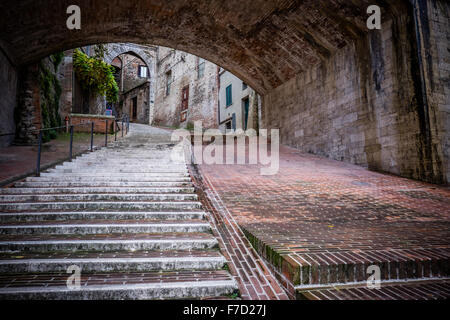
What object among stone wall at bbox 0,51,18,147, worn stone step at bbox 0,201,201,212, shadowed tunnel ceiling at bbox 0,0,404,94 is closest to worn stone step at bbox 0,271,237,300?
worn stone step at bbox 0,201,201,212

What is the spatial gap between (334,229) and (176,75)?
2446 centimetres

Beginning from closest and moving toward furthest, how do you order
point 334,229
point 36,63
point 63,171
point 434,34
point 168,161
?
1. point 334,229
2. point 63,171
3. point 434,34
4. point 168,161
5. point 36,63

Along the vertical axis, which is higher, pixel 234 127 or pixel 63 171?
pixel 234 127

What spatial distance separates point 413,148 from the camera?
6.82m

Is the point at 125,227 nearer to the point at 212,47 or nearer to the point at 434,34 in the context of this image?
the point at 434,34

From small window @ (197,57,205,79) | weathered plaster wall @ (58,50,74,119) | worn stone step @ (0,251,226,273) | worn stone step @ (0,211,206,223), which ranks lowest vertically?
worn stone step @ (0,251,226,273)

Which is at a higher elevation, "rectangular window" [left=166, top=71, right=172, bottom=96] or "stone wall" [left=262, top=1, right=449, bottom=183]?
"rectangular window" [left=166, top=71, right=172, bottom=96]

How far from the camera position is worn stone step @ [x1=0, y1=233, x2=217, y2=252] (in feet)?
9.81

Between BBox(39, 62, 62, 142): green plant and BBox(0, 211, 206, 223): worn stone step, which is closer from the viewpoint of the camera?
BBox(0, 211, 206, 223): worn stone step

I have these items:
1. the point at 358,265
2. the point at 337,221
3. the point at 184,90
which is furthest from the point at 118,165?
the point at 184,90

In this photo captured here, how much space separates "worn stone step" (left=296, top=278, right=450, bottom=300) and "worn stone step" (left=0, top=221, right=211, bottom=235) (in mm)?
1688

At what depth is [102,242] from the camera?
10.00 ft

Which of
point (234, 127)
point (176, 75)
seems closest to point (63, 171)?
point (234, 127)

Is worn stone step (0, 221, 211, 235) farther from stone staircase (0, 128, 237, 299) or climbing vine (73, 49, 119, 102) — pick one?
climbing vine (73, 49, 119, 102)
